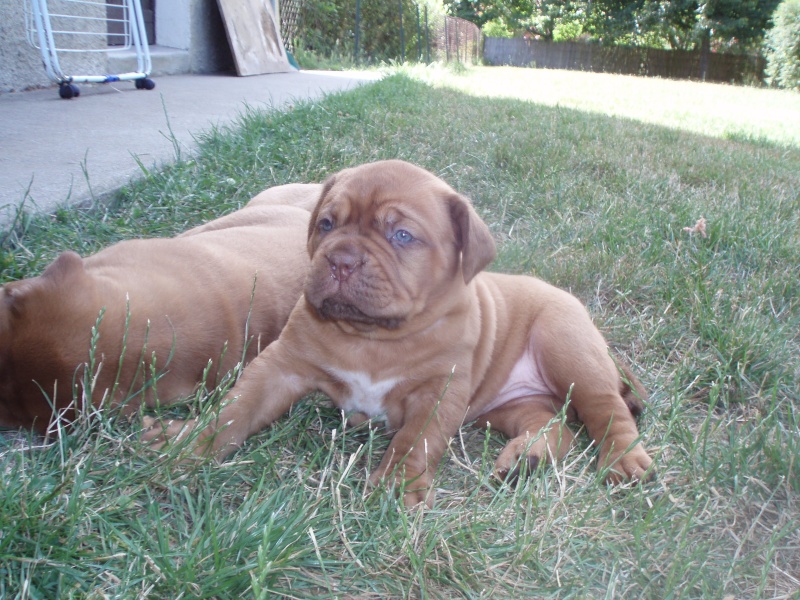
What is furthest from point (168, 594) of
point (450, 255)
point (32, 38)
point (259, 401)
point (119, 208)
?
point (32, 38)

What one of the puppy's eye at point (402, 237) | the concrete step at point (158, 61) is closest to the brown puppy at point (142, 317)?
the puppy's eye at point (402, 237)

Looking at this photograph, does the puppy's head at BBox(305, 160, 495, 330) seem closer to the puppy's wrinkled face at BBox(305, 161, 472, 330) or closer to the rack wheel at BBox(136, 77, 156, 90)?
the puppy's wrinkled face at BBox(305, 161, 472, 330)

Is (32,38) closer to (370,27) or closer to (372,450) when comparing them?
(372,450)

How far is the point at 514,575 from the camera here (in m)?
2.01

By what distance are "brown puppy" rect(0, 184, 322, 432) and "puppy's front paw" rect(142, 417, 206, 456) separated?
0.31 ft

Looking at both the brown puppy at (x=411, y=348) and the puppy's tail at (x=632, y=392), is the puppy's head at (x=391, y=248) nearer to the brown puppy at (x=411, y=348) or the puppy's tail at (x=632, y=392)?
the brown puppy at (x=411, y=348)

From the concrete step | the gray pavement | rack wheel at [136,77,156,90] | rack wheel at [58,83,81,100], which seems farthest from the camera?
the concrete step

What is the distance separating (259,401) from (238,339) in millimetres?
370

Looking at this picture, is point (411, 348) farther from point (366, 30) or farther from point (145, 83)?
point (366, 30)

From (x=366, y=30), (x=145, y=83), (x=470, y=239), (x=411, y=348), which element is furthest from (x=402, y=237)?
(x=366, y=30)

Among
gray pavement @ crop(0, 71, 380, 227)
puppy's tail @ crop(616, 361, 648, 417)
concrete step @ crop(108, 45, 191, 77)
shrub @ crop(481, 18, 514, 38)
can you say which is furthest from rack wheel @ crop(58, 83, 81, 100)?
shrub @ crop(481, 18, 514, 38)

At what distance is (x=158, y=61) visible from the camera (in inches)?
412

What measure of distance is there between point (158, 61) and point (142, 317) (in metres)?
8.96

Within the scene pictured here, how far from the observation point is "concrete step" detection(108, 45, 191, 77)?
9.38 metres
